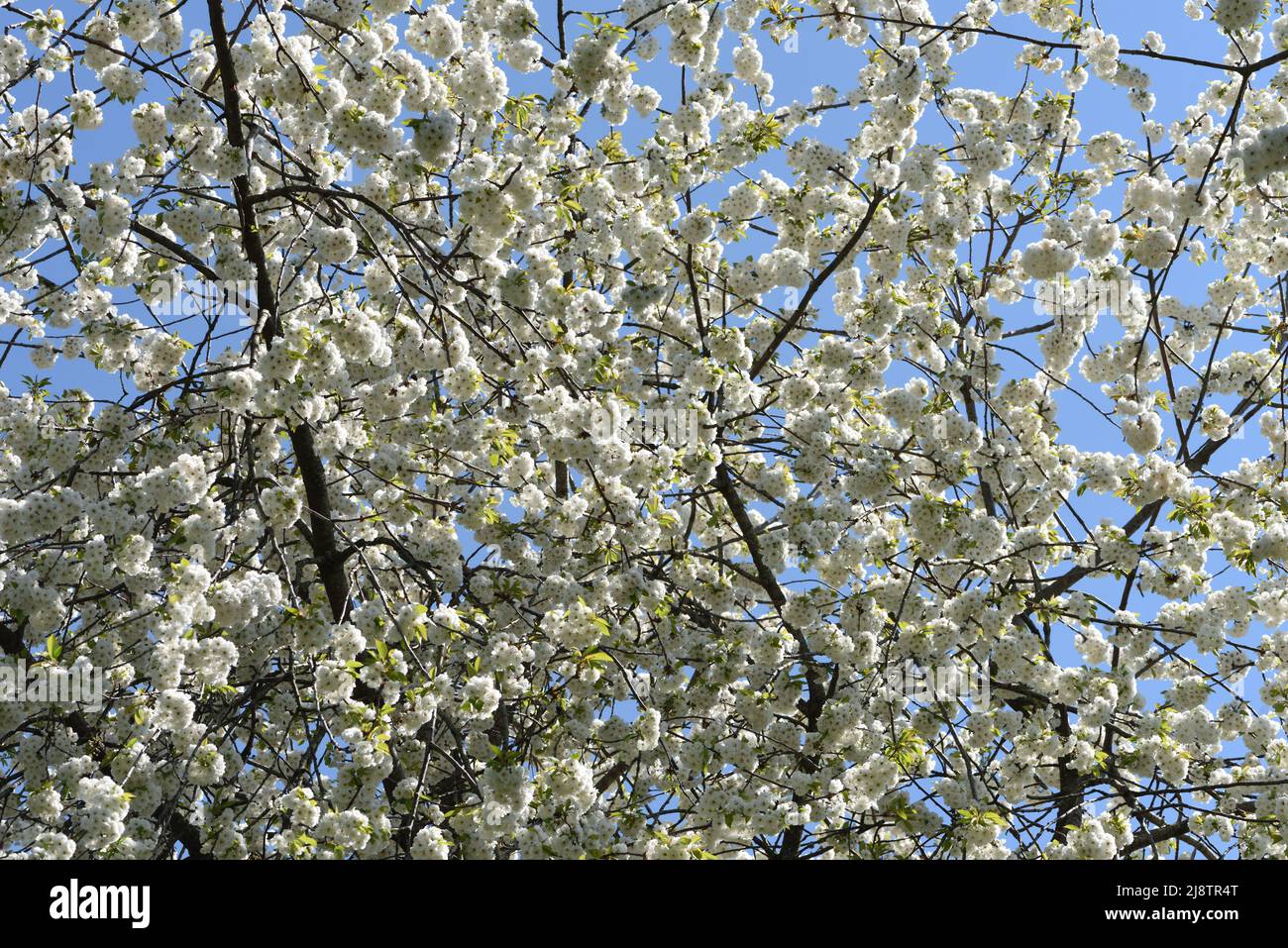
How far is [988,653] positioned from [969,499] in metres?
1.38

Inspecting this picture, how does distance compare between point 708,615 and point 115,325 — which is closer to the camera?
point 115,325

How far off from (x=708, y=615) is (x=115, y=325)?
3.47 m

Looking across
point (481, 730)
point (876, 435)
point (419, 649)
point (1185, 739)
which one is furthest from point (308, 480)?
point (1185, 739)

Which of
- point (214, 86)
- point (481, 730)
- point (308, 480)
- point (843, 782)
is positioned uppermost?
point (214, 86)

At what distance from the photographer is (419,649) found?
19.6 ft

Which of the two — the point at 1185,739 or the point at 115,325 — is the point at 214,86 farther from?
the point at 1185,739

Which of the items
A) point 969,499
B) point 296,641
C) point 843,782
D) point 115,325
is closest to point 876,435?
point 969,499

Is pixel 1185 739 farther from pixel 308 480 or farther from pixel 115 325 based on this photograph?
pixel 115 325

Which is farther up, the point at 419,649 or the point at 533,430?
the point at 533,430

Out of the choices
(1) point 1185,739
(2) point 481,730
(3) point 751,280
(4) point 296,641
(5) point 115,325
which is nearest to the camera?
(4) point 296,641

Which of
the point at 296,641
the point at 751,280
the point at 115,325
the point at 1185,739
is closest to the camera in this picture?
the point at 296,641

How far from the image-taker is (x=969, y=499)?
7664 mm

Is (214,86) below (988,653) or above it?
above

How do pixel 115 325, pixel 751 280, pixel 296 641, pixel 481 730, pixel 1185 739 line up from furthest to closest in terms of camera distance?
pixel 751 280, pixel 1185 739, pixel 481 730, pixel 115 325, pixel 296 641
